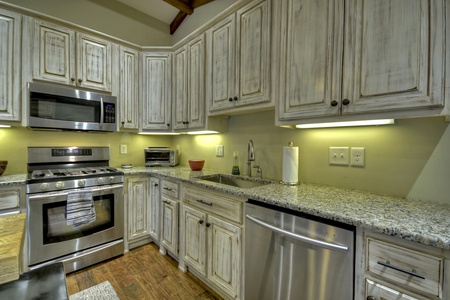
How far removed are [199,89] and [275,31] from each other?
1001 millimetres

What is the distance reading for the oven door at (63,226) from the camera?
181 centimetres

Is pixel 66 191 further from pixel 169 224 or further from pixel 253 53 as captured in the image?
pixel 253 53

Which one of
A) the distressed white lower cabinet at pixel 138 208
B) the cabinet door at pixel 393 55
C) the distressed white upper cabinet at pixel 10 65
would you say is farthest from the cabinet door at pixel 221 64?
the distressed white upper cabinet at pixel 10 65

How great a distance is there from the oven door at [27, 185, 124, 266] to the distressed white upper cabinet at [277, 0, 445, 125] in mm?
1964

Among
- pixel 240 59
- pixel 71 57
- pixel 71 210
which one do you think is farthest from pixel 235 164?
pixel 71 57

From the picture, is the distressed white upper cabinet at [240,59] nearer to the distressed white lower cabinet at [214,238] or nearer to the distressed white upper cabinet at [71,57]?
the distressed white lower cabinet at [214,238]

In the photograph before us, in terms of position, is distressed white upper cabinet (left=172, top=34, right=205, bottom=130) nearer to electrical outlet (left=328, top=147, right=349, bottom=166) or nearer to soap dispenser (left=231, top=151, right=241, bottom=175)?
soap dispenser (left=231, top=151, right=241, bottom=175)

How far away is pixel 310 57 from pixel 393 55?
0.45 m

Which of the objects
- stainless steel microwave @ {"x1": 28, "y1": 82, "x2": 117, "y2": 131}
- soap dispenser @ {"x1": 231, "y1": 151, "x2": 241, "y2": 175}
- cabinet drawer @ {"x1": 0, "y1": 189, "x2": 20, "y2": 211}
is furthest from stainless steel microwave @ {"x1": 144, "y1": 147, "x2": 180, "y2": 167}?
cabinet drawer @ {"x1": 0, "y1": 189, "x2": 20, "y2": 211}

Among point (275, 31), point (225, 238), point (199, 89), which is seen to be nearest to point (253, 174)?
point (225, 238)

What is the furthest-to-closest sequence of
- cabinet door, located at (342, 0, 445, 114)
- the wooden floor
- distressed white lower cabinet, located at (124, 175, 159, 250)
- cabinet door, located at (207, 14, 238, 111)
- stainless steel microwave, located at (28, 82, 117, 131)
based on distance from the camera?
1. distressed white lower cabinet, located at (124, 175, 159, 250)
2. stainless steel microwave, located at (28, 82, 117, 131)
3. cabinet door, located at (207, 14, 238, 111)
4. the wooden floor
5. cabinet door, located at (342, 0, 445, 114)

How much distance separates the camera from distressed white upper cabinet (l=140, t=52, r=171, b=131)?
2.73 m

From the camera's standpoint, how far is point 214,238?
166 centimetres

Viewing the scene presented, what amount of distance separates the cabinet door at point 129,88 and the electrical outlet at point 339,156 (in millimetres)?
2318
